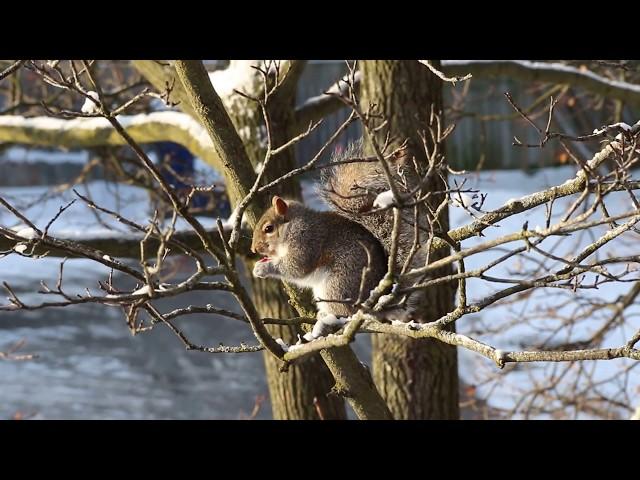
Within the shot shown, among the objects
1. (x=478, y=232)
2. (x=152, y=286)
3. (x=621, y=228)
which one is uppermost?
(x=478, y=232)

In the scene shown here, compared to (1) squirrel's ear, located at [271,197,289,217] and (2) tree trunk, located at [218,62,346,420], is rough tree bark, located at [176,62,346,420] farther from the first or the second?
(1) squirrel's ear, located at [271,197,289,217]

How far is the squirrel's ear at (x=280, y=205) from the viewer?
7.77ft

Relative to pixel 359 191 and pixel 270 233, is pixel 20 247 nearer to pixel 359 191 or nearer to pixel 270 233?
pixel 359 191

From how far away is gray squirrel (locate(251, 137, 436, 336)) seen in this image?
7.51 feet

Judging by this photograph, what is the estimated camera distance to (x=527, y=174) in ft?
35.4

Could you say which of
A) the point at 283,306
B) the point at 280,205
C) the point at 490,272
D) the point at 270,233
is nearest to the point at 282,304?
the point at 283,306

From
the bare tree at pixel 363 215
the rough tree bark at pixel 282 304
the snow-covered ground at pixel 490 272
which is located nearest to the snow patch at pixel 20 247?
the bare tree at pixel 363 215

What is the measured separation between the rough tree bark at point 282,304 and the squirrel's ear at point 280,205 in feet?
3.43

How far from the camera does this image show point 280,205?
239 centimetres

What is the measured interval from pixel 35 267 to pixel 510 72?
7.39 metres

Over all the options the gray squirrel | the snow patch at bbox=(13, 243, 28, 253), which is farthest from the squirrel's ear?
the snow patch at bbox=(13, 243, 28, 253)

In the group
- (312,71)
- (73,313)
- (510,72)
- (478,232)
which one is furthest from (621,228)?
(312,71)

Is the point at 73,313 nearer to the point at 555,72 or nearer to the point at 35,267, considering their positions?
the point at 35,267

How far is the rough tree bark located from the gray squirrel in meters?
0.99
